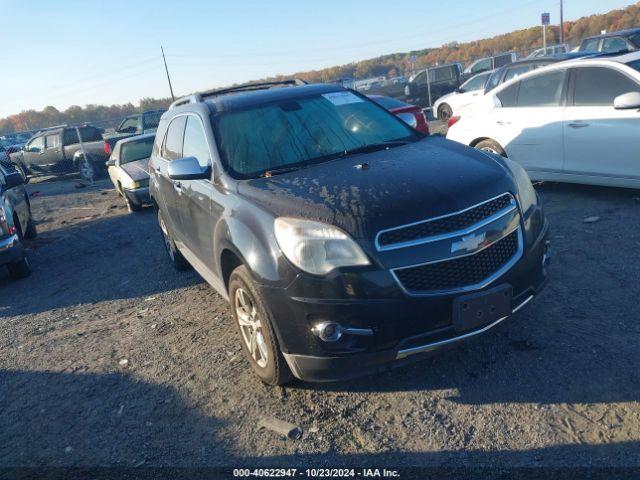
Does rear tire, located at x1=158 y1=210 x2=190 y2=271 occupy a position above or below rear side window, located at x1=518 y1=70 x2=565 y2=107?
below

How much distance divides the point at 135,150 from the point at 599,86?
9.45 m

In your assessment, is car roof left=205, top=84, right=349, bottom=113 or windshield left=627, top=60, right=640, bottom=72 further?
windshield left=627, top=60, right=640, bottom=72

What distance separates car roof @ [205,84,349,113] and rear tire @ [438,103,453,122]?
13528 millimetres

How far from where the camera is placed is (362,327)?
2.84 m

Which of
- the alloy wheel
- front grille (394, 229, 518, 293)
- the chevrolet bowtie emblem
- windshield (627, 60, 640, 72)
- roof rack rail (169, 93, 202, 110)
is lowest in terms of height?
the alloy wheel

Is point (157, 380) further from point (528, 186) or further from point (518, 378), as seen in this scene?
point (528, 186)

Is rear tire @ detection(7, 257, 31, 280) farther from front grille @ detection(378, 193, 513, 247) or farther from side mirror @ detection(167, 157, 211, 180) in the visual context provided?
front grille @ detection(378, 193, 513, 247)

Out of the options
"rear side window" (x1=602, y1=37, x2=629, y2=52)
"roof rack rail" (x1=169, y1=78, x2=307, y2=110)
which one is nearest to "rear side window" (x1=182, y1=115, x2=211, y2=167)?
"roof rack rail" (x1=169, y1=78, x2=307, y2=110)

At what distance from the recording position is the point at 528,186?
3.55 m

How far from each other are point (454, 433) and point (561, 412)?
60 cm

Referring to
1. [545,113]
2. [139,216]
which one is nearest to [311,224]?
[545,113]

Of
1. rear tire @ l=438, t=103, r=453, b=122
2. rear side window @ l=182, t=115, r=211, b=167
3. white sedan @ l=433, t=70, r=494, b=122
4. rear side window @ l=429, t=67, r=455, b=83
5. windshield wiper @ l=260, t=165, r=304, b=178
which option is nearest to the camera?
windshield wiper @ l=260, t=165, r=304, b=178

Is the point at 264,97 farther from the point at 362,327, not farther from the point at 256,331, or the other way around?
the point at 362,327

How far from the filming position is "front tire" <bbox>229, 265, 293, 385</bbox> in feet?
10.3
